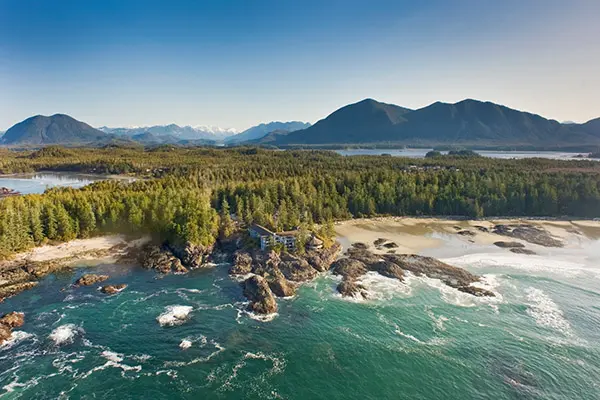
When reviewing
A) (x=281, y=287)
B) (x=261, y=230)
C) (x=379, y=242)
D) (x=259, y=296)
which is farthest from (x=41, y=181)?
(x=379, y=242)

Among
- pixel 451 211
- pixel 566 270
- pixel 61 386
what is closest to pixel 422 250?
pixel 566 270

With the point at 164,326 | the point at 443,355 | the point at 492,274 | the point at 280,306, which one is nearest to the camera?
the point at 443,355

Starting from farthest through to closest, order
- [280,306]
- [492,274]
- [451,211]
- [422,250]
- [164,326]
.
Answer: [451,211], [422,250], [492,274], [280,306], [164,326]

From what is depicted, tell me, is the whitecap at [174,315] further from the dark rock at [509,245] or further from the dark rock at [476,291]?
the dark rock at [509,245]

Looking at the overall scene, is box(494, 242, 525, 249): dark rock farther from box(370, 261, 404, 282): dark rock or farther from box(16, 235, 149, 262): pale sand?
box(16, 235, 149, 262): pale sand

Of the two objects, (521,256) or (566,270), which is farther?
(521,256)

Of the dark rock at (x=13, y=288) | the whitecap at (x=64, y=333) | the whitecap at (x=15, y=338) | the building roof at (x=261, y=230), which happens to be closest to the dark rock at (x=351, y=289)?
the building roof at (x=261, y=230)

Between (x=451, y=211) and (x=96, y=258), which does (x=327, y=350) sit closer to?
(x=96, y=258)
